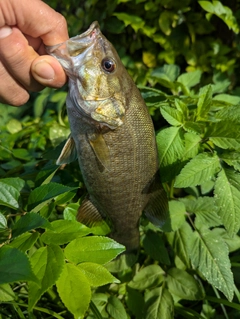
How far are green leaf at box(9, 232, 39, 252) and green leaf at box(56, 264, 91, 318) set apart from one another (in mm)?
126

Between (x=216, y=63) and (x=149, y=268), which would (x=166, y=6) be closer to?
(x=216, y=63)

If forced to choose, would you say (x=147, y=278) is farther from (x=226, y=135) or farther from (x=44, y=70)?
(x=44, y=70)

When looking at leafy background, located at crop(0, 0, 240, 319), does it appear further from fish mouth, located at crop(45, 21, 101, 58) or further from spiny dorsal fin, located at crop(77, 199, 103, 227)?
fish mouth, located at crop(45, 21, 101, 58)

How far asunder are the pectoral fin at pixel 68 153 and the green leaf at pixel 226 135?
54 cm

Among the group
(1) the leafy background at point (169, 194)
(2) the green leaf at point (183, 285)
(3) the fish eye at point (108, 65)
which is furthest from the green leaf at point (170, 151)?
(2) the green leaf at point (183, 285)

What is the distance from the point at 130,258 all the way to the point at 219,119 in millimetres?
725

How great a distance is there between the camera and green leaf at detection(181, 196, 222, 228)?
1.76 metres

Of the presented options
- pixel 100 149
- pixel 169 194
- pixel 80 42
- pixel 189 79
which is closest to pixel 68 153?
pixel 100 149

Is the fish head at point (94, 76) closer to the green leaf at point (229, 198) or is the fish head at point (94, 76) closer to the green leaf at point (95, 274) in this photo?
the green leaf at point (229, 198)

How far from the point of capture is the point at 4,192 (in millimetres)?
1352

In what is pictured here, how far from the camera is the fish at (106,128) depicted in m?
1.53

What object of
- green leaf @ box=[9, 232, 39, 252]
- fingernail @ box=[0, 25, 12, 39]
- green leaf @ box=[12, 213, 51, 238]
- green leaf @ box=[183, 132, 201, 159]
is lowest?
green leaf @ box=[183, 132, 201, 159]

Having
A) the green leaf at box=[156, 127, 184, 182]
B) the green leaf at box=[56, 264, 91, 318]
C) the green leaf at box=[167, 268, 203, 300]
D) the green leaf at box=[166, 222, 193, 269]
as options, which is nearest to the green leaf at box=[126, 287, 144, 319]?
the green leaf at box=[167, 268, 203, 300]

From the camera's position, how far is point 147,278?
6.09 ft
